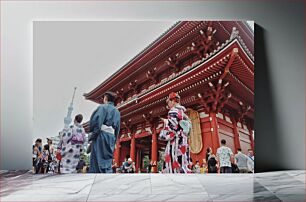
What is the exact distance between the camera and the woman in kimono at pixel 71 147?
352 centimetres

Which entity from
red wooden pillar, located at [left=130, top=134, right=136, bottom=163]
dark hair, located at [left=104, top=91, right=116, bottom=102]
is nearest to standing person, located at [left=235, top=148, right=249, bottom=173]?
red wooden pillar, located at [left=130, top=134, right=136, bottom=163]

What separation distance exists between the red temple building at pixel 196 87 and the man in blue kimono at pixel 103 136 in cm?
6

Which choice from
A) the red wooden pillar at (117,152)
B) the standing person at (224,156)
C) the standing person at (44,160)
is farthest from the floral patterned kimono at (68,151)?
the standing person at (224,156)

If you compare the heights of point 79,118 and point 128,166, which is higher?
point 79,118

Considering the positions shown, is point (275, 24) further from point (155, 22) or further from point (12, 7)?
point (12, 7)

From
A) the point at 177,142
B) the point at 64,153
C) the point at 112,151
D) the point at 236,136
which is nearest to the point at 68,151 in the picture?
the point at 64,153

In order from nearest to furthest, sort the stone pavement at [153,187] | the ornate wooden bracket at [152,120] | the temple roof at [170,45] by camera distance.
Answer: the stone pavement at [153,187] < the temple roof at [170,45] < the ornate wooden bracket at [152,120]

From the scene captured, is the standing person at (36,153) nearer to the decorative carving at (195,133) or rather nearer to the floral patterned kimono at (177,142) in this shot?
the floral patterned kimono at (177,142)

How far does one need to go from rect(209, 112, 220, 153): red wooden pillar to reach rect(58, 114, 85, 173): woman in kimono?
112 cm

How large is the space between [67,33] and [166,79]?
37.9 inches

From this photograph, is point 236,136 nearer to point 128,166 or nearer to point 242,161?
point 242,161

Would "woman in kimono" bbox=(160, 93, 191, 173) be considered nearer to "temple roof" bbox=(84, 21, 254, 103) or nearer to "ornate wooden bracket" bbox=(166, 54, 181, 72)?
"ornate wooden bracket" bbox=(166, 54, 181, 72)

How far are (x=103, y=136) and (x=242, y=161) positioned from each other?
123 centimetres

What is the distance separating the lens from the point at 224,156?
348 centimetres
